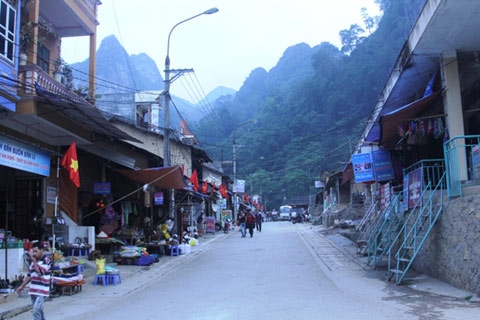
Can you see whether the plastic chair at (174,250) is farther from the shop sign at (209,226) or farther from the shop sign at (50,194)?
the shop sign at (209,226)

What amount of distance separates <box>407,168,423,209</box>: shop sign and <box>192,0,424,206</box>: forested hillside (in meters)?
37.6

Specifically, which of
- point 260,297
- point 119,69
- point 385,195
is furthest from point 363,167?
point 119,69

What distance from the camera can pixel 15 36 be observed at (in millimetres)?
11359

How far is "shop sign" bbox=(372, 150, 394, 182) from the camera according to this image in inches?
648

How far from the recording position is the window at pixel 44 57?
15.3 meters

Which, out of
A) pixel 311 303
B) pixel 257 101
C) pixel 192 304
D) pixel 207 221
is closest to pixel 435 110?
pixel 311 303

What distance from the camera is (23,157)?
36.5 feet

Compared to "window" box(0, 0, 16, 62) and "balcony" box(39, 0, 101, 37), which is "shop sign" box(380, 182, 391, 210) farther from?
"window" box(0, 0, 16, 62)

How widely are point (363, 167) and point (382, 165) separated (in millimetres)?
883

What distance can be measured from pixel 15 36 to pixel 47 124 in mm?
2334

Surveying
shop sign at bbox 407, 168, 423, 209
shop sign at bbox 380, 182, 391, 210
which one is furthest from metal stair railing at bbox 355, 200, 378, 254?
shop sign at bbox 407, 168, 423, 209

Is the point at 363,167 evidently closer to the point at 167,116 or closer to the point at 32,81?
the point at 167,116

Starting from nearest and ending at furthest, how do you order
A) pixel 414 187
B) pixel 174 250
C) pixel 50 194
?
pixel 414 187
pixel 50 194
pixel 174 250

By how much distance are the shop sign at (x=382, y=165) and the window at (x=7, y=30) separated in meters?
12.3
